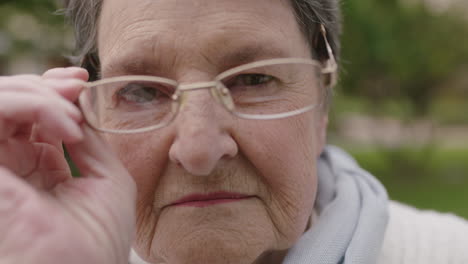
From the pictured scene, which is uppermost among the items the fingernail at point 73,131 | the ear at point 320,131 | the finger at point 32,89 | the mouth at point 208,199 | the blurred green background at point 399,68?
the finger at point 32,89

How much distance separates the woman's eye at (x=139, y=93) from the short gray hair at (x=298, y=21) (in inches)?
14.6

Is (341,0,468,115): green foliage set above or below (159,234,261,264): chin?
below

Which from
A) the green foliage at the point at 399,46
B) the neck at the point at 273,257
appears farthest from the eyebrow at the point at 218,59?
the green foliage at the point at 399,46

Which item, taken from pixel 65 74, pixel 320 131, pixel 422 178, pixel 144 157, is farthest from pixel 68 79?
pixel 422 178

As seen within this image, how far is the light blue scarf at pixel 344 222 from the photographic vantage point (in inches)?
72.9

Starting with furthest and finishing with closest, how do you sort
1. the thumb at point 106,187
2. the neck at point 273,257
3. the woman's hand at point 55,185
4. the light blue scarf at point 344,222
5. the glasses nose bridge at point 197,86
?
the neck at point 273,257 → the light blue scarf at point 344,222 → the glasses nose bridge at point 197,86 → the thumb at point 106,187 → the woman's hand at point 55,185

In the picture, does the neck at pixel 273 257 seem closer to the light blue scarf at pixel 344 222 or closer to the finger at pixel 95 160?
the light blue scarf at pixel 344 222

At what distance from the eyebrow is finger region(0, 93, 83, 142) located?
0.39 m

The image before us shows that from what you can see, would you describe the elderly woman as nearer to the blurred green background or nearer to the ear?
the ear

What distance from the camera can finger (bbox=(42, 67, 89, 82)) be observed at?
150 cm

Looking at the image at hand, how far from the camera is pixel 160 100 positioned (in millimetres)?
1681

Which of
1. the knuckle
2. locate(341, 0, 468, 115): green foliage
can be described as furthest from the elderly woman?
locate(341, 0, 468, 115): green foliage

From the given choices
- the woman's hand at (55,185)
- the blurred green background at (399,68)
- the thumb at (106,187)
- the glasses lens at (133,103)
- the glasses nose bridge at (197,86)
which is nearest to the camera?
the woman's hand at (55,185)

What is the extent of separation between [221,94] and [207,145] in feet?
0.67
